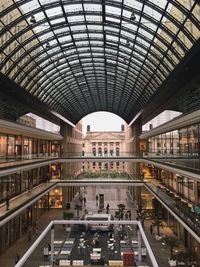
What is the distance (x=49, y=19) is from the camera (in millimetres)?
26469

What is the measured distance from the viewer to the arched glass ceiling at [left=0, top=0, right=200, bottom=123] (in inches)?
878

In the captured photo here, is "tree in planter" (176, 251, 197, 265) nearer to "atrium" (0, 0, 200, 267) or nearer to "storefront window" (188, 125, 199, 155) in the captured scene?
"atrium" (0, 0, 200, 267)

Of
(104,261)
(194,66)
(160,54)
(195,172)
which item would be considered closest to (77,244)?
(104,261)

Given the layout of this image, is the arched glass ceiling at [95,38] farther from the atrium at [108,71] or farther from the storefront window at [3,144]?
the storefront window at [3,144]

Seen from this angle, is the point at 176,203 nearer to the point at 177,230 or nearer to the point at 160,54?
the point at 177,230

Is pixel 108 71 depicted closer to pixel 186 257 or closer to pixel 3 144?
pixel 3 144

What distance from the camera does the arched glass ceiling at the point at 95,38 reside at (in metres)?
22.3

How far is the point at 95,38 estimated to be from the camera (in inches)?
1321

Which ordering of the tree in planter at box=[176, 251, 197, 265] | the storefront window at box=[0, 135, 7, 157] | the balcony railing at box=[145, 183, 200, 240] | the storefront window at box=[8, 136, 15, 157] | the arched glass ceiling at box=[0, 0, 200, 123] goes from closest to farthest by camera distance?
1. the balcony railing at box=[145, 183, 200, 240]
2. the arched glass ceiling at box=[0, 0, 200, 123]
3. the tree in planter at box=[176, 251, 197, 265]
4. the storefront window at box=[0, 135, 7, 157]
5. the storefront window at box=[8, 136, 15, 157]

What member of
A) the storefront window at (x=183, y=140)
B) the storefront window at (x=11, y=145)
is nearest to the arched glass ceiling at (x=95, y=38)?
the storefront window at (x=183, y=140)

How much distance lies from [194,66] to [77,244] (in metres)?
24.3

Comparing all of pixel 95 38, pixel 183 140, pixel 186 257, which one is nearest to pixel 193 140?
pixel 183 140

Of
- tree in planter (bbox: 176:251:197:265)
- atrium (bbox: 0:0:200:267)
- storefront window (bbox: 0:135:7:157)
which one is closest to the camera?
atrium (bbox: 0:0:200:267)

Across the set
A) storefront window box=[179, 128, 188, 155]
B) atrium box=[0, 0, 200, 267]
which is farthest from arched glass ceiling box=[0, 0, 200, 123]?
storefront window box=[179, 128, 188, 155]
